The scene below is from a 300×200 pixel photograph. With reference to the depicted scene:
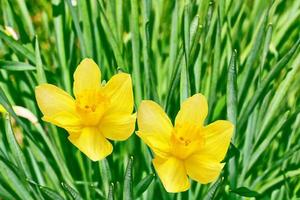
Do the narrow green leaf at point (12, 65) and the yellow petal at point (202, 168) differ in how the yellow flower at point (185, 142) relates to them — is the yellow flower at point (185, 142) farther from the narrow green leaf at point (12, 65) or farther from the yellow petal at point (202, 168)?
the narrow green leaf at point (12, 65)

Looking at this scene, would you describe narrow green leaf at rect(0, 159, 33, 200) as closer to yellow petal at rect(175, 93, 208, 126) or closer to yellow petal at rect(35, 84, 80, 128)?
yellow petal at rect(35, 84, 80, 128)

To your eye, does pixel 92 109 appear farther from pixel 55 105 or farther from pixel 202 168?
pixel 202 168

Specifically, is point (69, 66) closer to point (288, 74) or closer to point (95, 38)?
point (95, 38)

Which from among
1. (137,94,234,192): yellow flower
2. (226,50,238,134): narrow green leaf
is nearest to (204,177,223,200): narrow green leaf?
(137,94,234,192): yellow flower

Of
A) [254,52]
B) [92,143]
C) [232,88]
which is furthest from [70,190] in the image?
[254,52]

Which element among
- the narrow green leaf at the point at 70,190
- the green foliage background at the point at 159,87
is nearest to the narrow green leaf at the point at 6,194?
the green foliage background at the point at 159,87

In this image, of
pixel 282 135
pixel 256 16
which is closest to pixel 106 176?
pixel 282 135
